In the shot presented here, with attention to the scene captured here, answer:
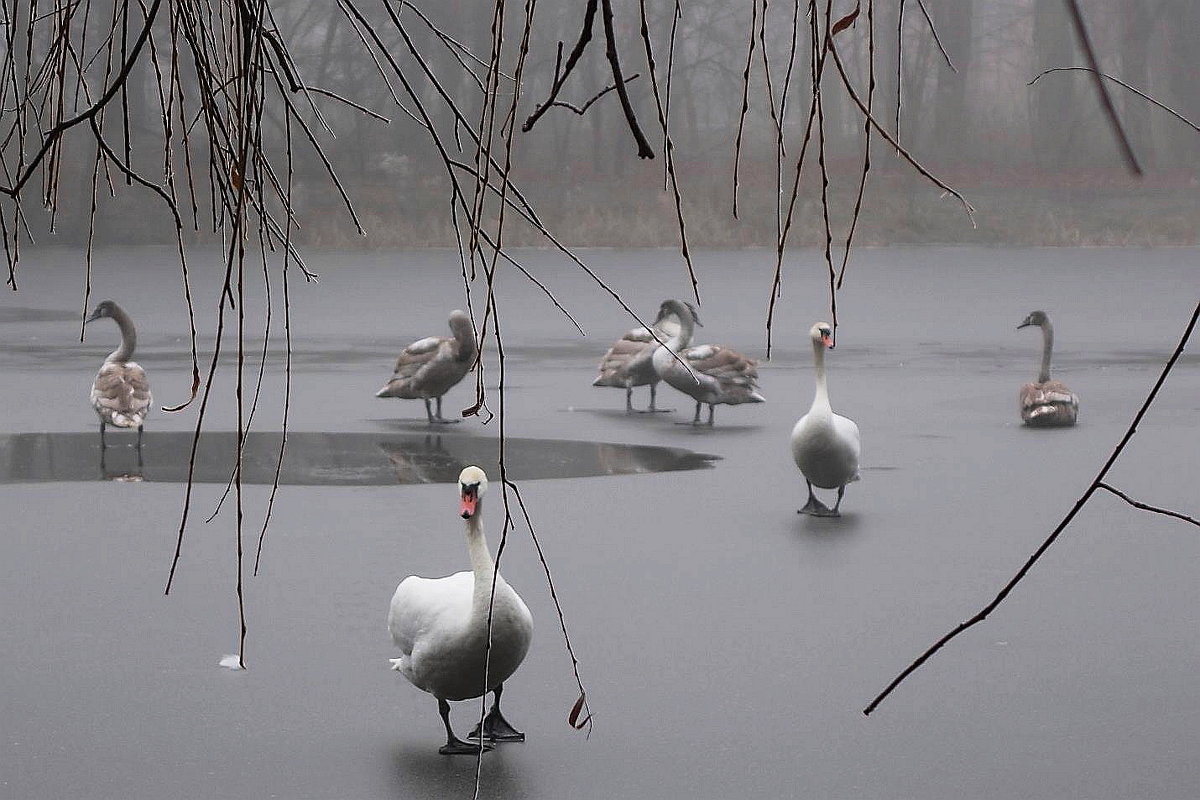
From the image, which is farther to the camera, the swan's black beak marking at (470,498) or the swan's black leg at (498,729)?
the swan's black beak marking at (470,498)

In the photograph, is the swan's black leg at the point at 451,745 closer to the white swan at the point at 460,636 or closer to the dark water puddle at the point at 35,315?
the white swan at the point at 460,636

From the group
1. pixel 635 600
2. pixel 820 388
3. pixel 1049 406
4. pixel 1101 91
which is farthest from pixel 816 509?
pixel 1101 91

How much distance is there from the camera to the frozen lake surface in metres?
5.55

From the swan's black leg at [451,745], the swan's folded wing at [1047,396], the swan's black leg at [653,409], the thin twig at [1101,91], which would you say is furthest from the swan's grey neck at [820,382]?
the thin twig at [1101,91]

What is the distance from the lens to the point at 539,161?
50938 mm

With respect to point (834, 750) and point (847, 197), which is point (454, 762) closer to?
point (834, 750)

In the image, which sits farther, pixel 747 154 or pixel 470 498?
pixel 747 154

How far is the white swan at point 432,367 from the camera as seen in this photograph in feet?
45.7

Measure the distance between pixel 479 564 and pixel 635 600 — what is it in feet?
7.65

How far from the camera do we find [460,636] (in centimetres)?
535

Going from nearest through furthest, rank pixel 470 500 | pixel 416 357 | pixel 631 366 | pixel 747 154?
pixel 470 500, pixel 416 357, pixel 631 366, pixel 747 154

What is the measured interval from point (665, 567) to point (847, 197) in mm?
39672

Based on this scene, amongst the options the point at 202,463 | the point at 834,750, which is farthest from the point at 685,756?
the point at 202,463

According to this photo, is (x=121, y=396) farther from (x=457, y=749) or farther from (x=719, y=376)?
(x=457, y=749)
